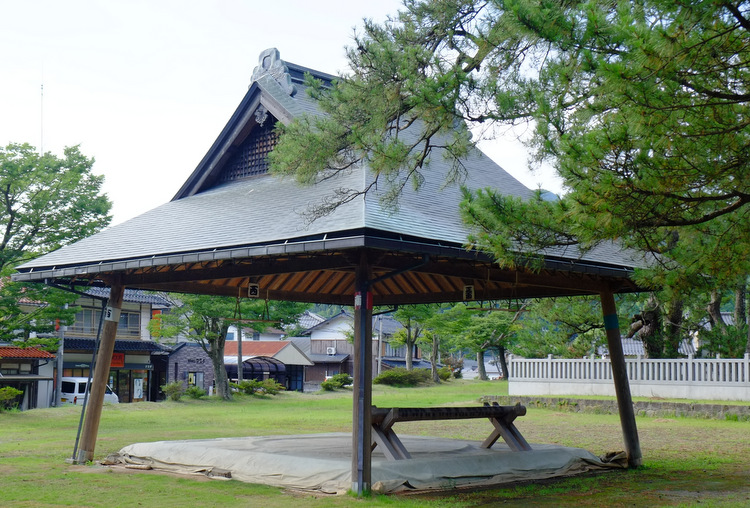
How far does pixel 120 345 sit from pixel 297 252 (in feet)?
103

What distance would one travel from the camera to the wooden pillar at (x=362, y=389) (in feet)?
27.8

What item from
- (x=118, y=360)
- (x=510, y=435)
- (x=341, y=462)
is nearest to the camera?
(x=341, y=462)

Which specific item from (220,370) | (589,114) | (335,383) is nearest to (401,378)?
(335,383)

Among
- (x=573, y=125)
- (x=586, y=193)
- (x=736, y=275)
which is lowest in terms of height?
(x=736, y=275)

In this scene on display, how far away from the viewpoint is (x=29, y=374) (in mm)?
30734

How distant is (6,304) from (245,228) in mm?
16535

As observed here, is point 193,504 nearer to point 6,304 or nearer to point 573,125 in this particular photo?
point 573,125

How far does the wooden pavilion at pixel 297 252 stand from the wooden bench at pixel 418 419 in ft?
2.41

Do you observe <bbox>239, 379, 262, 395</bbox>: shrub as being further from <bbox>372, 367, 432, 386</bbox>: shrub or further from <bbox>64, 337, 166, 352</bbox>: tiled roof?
<bbox>372, 367, 432, 386</bbox>: shrub

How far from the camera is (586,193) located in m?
6.32

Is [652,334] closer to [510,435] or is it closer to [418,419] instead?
[510,435]

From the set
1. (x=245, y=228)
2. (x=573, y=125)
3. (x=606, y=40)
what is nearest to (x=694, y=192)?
(x=573, y=125)

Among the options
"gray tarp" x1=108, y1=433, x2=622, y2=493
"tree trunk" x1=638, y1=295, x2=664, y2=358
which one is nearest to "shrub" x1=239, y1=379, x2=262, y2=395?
"tree trunk" x1=638, y1=295, x2=664, y2=358

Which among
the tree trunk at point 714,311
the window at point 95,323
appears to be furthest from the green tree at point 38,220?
the tree trunk at point 714,311
